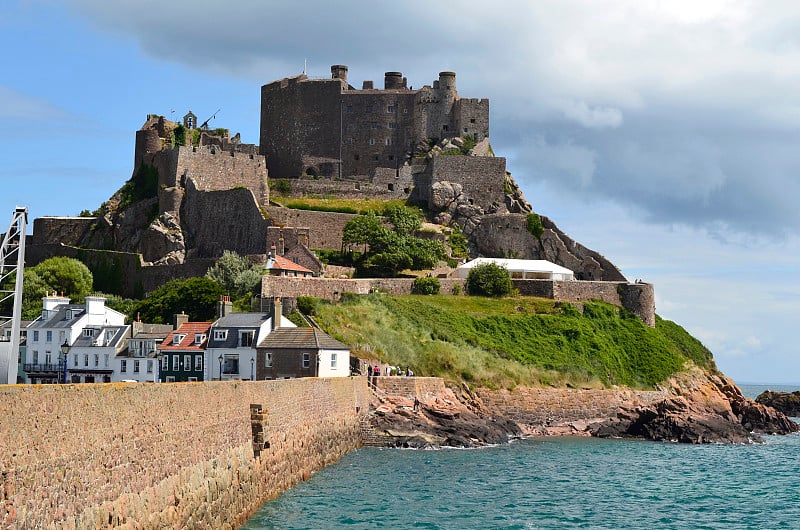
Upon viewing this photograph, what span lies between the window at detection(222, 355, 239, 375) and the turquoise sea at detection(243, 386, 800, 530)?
262 inches

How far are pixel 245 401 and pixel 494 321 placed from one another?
40328 mm

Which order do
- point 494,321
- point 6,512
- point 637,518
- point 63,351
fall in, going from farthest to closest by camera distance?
point 494,321 < point 63,351 < point 637,518 < point 6,512

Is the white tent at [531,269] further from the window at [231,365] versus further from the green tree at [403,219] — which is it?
the window at [231,365]

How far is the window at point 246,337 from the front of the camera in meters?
47.9

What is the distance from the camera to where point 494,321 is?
69000mm

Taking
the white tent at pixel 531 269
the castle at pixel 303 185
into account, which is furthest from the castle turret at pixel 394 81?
the white tent at pixel 531 269

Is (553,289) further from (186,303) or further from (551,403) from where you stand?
(186,303)

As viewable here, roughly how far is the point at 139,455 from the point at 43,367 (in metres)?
32.3

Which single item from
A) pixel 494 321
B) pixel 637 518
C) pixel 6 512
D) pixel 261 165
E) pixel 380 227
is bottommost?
pixel 637 518

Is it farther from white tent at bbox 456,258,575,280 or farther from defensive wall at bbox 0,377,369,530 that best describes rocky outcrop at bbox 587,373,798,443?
defensive wall at bbox 0,377,369,530

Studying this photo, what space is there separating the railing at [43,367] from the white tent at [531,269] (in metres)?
32.1

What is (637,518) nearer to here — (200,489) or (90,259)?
(200,489)

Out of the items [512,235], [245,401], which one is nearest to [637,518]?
[245,401]

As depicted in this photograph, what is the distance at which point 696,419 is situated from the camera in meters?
60.6
